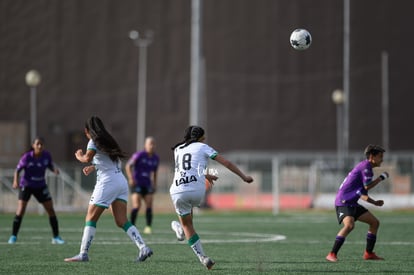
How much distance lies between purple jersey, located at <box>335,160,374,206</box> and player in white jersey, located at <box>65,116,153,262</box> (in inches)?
138

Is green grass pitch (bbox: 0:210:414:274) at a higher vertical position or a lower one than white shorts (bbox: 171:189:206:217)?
lower

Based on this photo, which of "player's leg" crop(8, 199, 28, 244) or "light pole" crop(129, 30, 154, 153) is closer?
"player's leg" crop(8, 199, 28, 244)

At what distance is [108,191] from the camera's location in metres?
14.4

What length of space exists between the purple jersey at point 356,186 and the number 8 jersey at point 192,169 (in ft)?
10.2

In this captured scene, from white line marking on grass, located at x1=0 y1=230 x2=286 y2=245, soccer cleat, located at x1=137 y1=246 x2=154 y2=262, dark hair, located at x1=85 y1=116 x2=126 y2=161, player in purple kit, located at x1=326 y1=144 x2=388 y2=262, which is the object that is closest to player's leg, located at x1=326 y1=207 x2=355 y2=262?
player in purple kit, located at x1=326 y1=144 x2=388 y2=262

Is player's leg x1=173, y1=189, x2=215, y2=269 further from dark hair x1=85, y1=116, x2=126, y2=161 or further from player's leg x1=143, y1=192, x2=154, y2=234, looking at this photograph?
player's leg x1=143, y1=192, x2=154, y2=234

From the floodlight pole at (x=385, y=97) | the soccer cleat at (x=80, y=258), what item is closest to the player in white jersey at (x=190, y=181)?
the soccer cleat at (x=80, y=258)

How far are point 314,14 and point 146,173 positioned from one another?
36.4 metres

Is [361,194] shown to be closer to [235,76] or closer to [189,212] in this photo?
[189,212]

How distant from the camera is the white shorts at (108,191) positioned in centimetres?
1441

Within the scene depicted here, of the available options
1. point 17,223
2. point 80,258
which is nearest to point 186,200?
point 80,258

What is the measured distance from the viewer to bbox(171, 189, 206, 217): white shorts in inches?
530

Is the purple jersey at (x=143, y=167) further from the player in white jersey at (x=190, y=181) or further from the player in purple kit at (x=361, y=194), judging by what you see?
the player in white jersey at (x=190, y=181)

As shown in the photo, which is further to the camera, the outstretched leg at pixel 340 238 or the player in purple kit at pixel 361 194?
the player in purple kit at pixel 361 194
